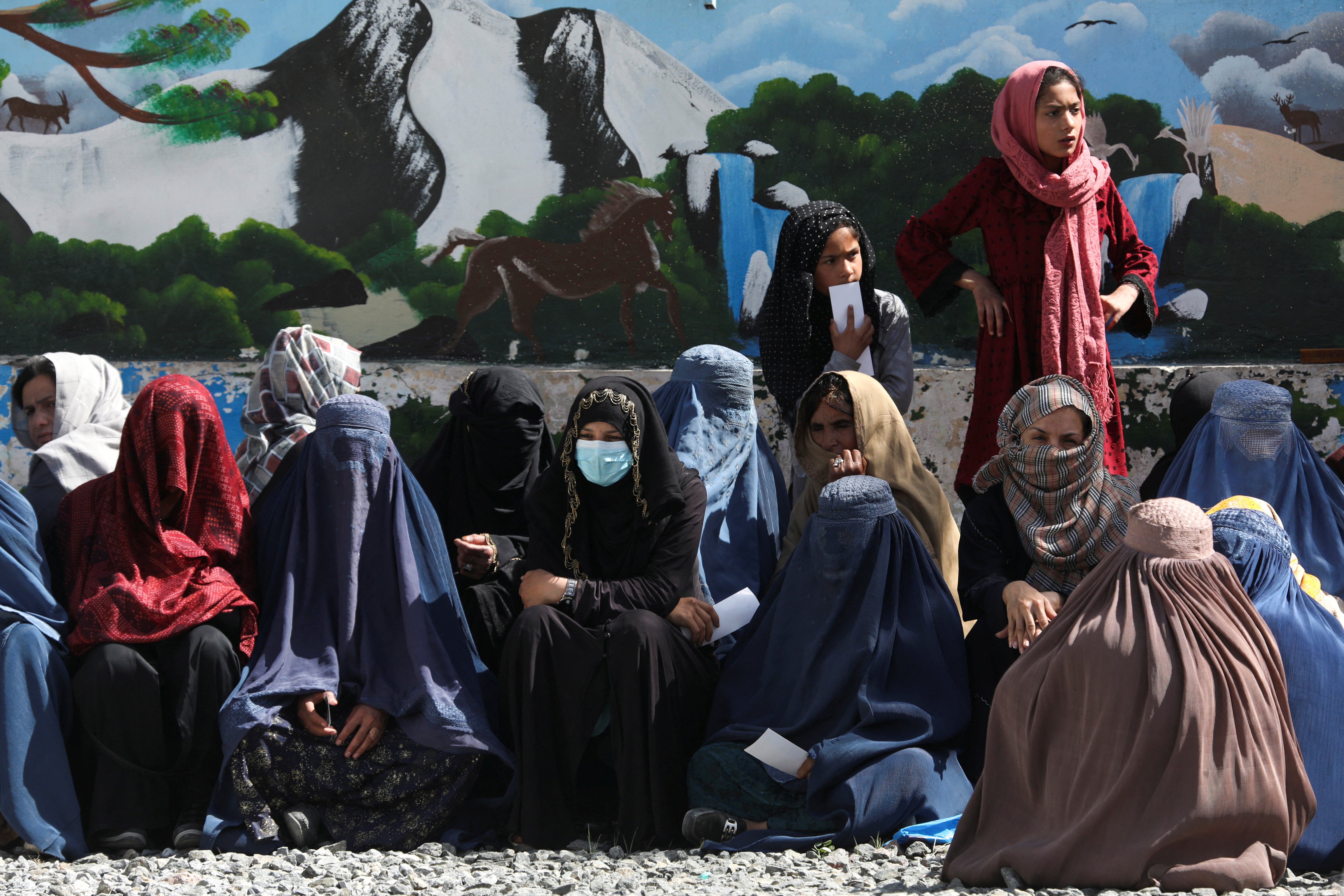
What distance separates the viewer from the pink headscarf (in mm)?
4098

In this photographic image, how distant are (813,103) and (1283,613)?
326cm

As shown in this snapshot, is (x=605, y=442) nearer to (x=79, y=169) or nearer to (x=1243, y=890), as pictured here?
(x=1243, y=890)

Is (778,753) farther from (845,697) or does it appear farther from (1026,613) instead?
(1026,613)

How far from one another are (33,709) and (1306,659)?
3.22 m

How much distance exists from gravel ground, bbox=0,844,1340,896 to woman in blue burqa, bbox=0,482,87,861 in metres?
0.09

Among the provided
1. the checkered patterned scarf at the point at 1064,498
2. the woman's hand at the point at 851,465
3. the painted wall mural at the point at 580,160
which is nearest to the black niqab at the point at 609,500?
the woman's hand at the point at 851,465

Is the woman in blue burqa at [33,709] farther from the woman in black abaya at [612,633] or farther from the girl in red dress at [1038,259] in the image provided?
the girl in red dress at [1038,259]

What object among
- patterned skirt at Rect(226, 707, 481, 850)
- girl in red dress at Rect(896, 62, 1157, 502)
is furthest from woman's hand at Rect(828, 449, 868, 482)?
patterned skirt at Rect(226, 707, 481, 850)

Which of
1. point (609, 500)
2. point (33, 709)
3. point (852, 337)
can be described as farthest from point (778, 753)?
point (33, 709)

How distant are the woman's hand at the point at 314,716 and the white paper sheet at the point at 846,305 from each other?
1983 mm

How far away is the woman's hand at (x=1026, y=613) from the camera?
3453mm

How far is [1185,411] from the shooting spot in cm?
482

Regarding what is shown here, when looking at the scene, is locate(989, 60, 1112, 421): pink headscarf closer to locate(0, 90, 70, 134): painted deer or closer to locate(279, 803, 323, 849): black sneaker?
locate(279, 803, 323, 849): black sneaker

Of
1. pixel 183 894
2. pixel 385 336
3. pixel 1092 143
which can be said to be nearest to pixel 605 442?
pixel 183 894
